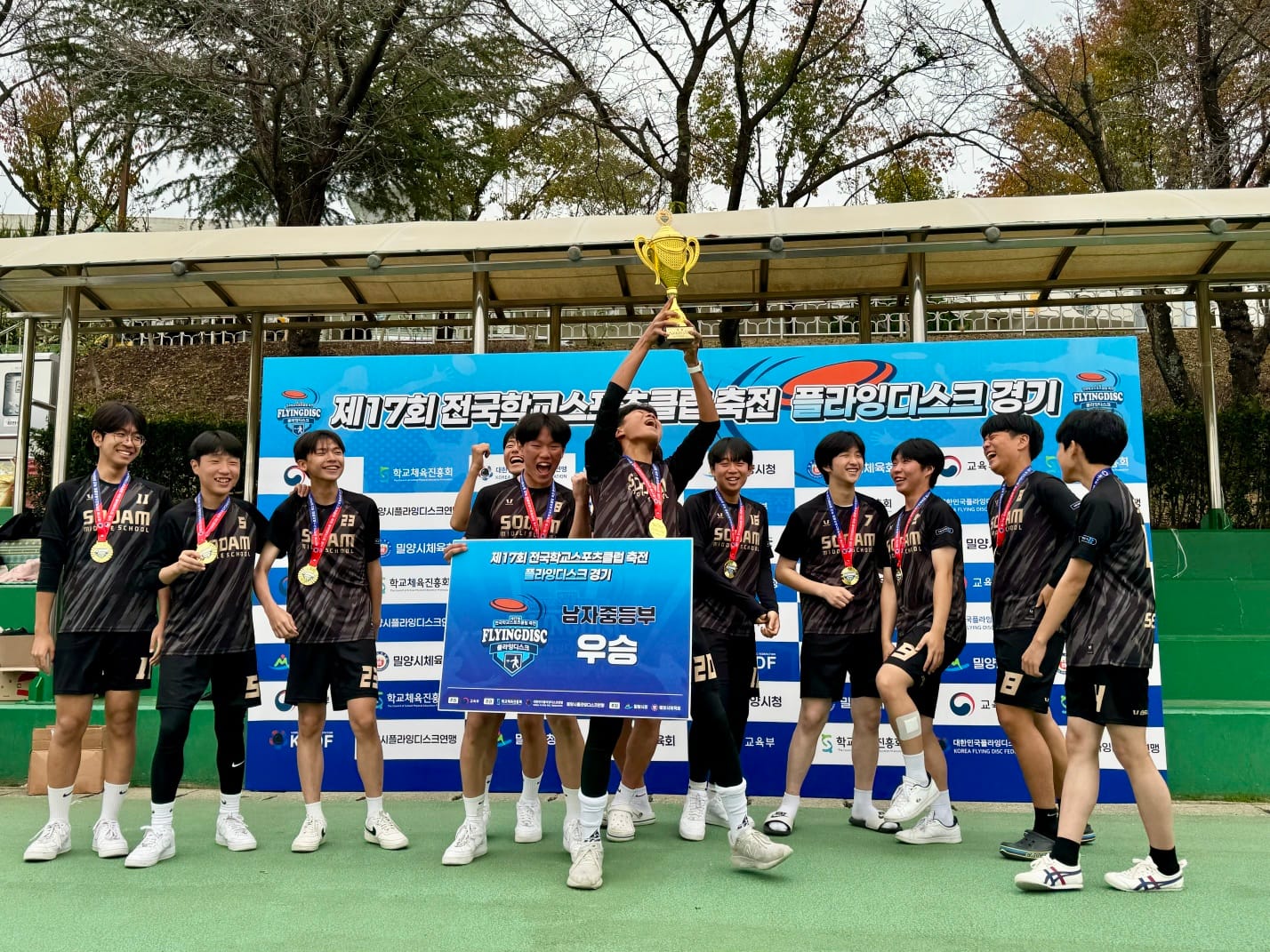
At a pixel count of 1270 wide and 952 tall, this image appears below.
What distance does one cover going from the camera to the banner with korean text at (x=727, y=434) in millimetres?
4738

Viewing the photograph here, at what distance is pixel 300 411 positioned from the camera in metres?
5.19

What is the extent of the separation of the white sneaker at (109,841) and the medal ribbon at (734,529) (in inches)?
108

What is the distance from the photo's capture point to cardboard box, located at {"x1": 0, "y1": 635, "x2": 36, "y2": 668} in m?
5.67

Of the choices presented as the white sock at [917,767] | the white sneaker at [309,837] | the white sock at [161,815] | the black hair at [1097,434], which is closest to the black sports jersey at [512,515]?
the white sneaker at [309,837]

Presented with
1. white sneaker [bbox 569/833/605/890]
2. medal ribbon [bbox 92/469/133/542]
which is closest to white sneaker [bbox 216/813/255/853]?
medal ribbon [bbox 92/469/133/542]

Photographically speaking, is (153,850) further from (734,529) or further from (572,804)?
(734,529)

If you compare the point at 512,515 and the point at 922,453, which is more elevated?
the point at 922,453

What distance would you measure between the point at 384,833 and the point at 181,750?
34.7 inches

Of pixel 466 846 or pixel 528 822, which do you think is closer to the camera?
pixel 466 846

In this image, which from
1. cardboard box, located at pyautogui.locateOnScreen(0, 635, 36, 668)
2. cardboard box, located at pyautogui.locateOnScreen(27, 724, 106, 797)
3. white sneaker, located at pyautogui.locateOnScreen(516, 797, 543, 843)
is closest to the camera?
white sneaker, located at pyautogui.locateOnScreen(516, 797, 543, 843)

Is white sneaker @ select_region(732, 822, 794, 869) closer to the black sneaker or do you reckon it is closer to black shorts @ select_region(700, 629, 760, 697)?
black shorts @ select_region(700, 629, 760, 697)

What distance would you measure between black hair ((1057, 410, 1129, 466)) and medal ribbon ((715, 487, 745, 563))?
4.45 feet

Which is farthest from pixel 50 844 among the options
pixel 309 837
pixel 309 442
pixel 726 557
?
pixel 726 557

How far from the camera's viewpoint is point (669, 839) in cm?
403
